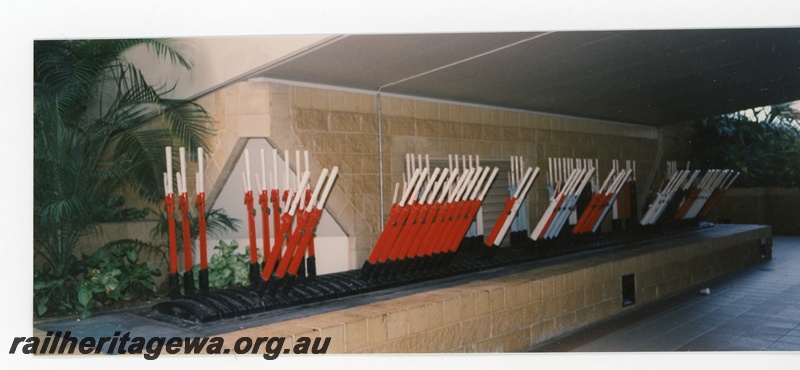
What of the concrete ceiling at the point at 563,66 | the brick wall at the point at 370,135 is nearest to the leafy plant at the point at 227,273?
the brick wall at the point at 370,135

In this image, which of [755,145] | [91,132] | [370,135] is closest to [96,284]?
[91,132]

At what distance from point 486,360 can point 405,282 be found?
1.07m

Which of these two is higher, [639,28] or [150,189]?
[639,28]

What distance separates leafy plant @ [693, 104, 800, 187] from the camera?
23.7 ft

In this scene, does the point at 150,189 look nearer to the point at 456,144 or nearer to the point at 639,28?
the point at 456,144

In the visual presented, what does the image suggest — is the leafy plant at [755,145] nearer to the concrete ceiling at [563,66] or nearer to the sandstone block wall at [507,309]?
the concrete ceiling at [563,66]

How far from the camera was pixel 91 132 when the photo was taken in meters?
4.37

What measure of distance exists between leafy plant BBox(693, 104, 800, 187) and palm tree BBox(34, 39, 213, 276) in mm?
6488

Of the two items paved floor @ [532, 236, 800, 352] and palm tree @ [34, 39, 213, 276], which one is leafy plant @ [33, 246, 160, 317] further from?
paved floor @ [532, 236, 800, 352]

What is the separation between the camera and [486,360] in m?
3.83

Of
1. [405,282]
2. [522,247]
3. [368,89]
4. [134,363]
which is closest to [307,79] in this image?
[368,89]

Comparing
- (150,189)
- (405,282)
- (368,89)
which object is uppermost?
(368,89)

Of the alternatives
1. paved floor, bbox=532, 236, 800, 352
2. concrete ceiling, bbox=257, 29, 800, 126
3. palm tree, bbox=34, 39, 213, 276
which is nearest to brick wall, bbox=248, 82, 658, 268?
concrete ceiling, bbox=257, 29, 800, 126

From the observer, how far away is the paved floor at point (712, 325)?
16.0 feet
